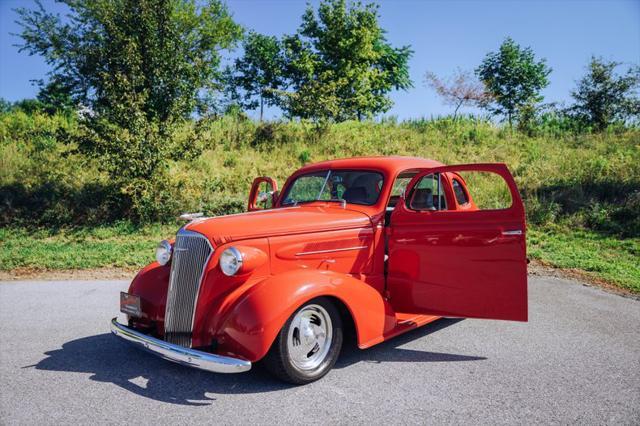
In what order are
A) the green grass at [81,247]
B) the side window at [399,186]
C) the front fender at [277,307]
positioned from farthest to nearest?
the green grass at [81,247] < the side window at [399,186] < the front fender at [277,307]

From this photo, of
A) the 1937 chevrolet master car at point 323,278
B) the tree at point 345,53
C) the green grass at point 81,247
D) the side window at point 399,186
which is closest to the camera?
the 1937 chevrolet master car at point 323,278

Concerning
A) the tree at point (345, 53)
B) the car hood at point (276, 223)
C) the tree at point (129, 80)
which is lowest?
the car hood at point (276, 223)

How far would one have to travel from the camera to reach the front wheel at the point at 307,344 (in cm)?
327

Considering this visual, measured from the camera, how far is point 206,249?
3.51m

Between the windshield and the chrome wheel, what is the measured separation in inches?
56.1

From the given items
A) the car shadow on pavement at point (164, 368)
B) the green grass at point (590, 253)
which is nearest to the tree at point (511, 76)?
the green grass at point (590, 253)

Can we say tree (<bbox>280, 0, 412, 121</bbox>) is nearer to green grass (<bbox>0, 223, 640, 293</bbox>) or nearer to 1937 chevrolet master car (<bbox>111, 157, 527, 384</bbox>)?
green grass (<bbox>0, 223, 640, 293</bbox>)

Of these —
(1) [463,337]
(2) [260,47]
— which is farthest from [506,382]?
(2) [260,47]

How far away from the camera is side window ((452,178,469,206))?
531 cm

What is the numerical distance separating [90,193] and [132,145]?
2487 mm

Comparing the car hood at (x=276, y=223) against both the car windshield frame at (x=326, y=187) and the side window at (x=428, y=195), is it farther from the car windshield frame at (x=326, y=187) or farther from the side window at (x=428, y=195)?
the side window at (x=428, y=195)

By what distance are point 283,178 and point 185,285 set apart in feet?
36.2

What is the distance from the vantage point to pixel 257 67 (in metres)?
32.6

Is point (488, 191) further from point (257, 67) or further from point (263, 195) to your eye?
point (257, 67)
